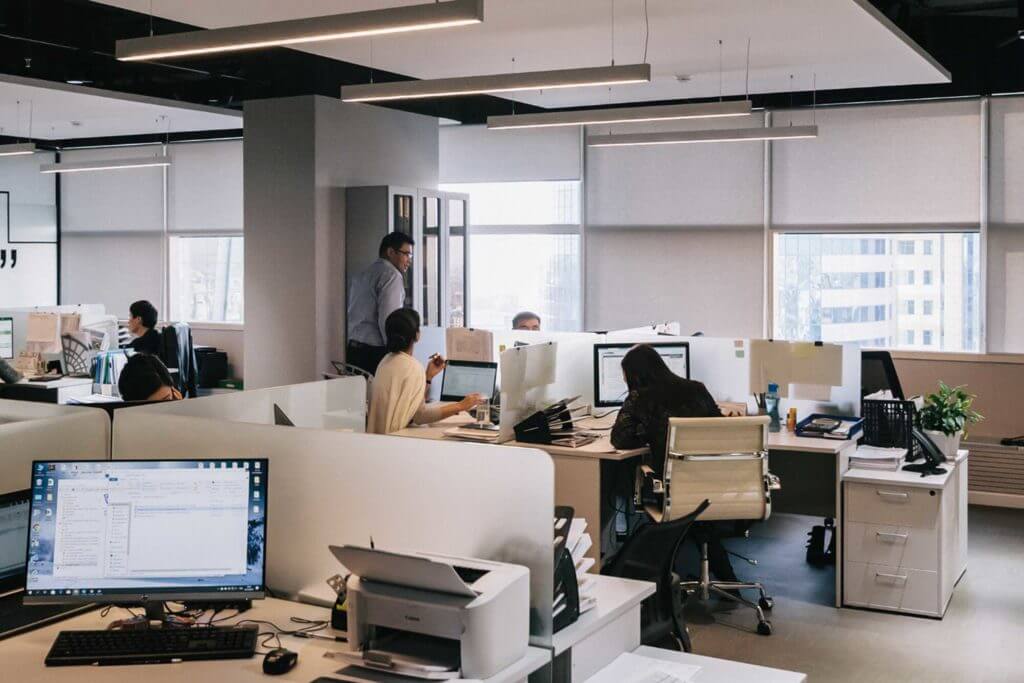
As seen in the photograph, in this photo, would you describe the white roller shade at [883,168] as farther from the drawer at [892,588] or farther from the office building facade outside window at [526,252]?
the drawer at [892,588]

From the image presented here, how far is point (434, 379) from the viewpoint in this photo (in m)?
7.19

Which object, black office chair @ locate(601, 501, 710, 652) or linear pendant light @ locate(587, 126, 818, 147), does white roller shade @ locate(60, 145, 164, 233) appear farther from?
black office chair @ locate(601, 501, 710, 652)

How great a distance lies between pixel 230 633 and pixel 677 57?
5422mm

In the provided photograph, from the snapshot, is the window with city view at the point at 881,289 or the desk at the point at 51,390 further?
the window with city view at the point at 881,289

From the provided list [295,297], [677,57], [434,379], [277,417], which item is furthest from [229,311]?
[277,417]

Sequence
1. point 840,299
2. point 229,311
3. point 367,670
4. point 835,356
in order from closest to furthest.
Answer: point 367,670 → point 835,356 → point 840,299 → point 229,311

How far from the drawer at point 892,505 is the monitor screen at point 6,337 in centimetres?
732

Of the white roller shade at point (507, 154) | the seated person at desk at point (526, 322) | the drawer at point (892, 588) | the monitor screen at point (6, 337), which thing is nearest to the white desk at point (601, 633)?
the drawer at point (892, 588)

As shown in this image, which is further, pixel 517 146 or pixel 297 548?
pixel 517 146

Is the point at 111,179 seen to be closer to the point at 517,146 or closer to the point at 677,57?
the point at 517,146

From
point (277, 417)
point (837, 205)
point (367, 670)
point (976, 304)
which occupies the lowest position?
point (367, 670)

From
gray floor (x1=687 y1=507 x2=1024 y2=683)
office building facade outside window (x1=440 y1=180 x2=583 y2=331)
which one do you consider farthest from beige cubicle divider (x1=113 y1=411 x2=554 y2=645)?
office building facade outside window (x1=440 y1=180 x2=583 y2=331)

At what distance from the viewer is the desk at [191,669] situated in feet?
7.66

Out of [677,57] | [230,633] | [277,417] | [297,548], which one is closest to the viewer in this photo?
[230,633]
